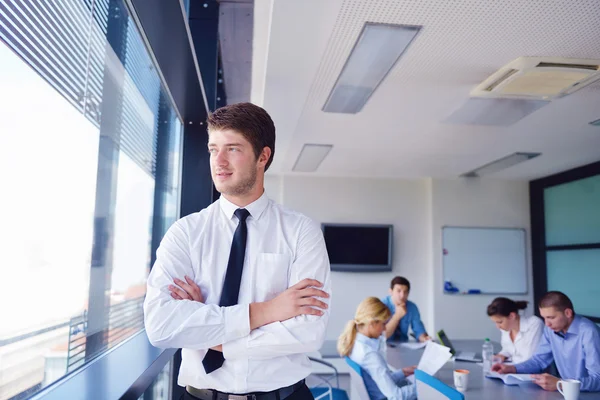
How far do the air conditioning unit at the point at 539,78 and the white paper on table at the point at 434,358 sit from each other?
1.94 meters

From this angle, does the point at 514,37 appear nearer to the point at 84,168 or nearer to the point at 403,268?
the point at 84,168

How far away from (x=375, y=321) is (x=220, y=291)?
216 centimetres

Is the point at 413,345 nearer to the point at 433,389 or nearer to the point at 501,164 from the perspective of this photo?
the point at 433,389

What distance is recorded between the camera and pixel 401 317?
536 centimetres

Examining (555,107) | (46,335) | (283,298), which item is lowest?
(46,335)

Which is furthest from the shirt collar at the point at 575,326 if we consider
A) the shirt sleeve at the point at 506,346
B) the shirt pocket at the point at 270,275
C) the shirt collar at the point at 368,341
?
the shirt pocket at the point at 270,275

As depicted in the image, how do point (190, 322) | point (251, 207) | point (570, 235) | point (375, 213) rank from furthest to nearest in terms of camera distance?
1. point (375, 213)
2. point (570, 235)
3. point (251, 207)
4. point (190, 322)

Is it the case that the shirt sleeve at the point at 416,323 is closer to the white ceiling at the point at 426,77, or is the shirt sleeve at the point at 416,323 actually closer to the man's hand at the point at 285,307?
the white ceiling at the point at 426,77

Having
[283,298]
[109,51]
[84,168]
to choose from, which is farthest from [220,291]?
[109,51]

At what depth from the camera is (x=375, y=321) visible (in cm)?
353

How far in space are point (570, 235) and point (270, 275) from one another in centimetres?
679

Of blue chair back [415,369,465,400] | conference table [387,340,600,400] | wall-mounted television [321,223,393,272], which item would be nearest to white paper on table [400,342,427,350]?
conference table [387,340,600,400]

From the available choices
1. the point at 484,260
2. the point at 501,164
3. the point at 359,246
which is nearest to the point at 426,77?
the point at 501,164

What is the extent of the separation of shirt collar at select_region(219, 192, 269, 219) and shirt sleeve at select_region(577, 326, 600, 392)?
2.78 metres
